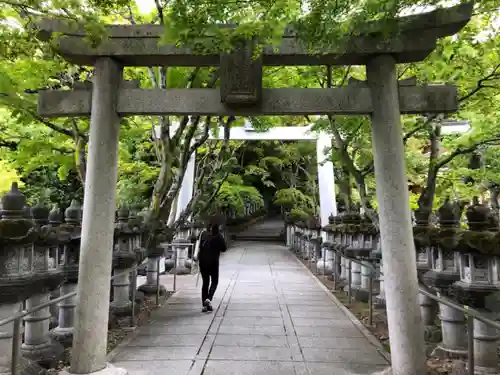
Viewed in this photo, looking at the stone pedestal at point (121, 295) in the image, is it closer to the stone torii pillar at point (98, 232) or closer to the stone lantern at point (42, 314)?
the stone lantern at point (42, 314)

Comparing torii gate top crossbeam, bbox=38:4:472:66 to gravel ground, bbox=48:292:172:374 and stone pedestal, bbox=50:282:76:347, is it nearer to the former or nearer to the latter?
stone pedestal, bbox=50:282:76:347

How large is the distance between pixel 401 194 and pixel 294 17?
230cm

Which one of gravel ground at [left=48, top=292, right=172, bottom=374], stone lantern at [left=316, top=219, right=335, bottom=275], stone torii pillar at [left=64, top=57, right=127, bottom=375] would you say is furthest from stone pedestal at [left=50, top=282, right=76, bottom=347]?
stone lantern at [left=316, top=219, right=335, bottom=275]

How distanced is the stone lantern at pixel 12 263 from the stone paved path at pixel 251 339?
56.7 inches

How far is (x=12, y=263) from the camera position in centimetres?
424

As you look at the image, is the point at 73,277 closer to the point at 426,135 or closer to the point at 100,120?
the point at 100,120

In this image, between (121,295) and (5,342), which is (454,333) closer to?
(5,342)

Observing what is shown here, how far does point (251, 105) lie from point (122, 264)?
425cm

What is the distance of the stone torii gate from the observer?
14.8ft

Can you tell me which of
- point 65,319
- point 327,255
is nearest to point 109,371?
point 65,319

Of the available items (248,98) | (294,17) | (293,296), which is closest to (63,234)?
(248,98)

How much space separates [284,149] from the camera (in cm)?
2059

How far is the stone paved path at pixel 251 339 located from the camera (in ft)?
16.4

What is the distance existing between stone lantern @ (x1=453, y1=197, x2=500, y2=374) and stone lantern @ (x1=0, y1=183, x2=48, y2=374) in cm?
478
